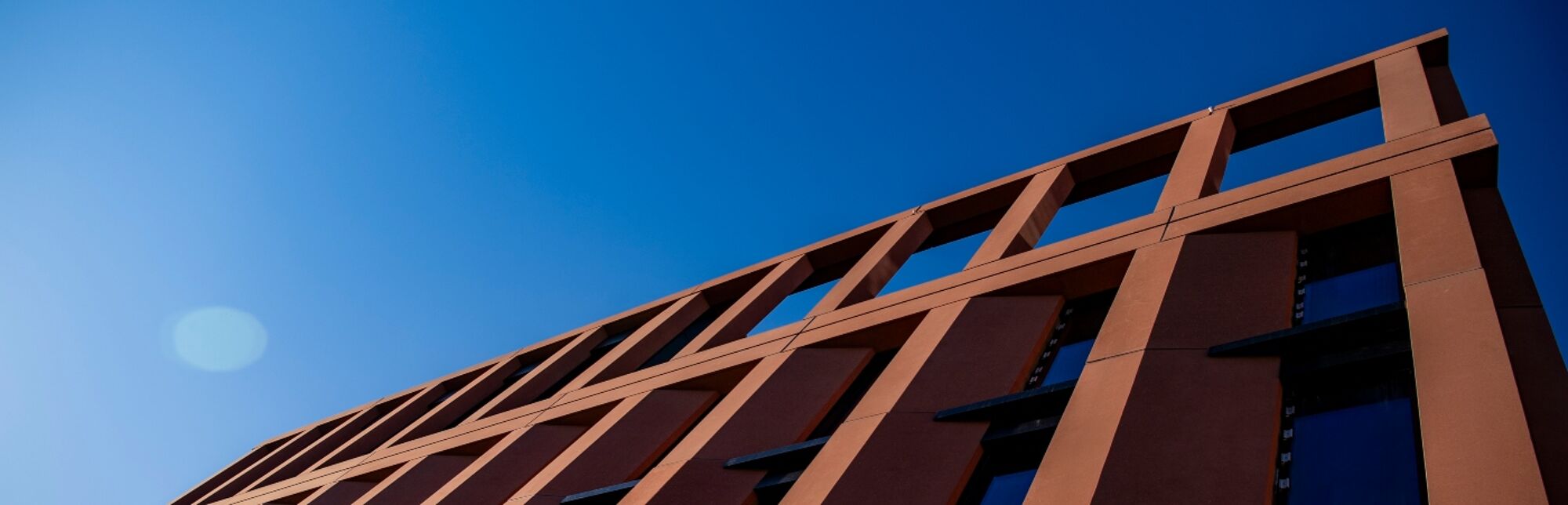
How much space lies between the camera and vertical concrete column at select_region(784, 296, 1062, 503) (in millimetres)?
8242

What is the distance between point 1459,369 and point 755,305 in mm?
11563

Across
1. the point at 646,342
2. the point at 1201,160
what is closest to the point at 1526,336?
the point at 1201,160

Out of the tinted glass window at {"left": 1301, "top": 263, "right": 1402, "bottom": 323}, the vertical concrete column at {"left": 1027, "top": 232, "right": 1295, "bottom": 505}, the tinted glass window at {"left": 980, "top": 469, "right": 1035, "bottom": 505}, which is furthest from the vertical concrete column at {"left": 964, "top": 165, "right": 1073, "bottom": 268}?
the tinted glass window at {"left": 980, "top": 469, "right": 1035, "bottom": 505}

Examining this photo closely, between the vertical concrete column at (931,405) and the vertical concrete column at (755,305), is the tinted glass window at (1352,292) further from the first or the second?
the vertical concrete column at (755,305)

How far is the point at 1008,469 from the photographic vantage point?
27.9 feet

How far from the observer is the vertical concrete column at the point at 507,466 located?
44.3 ft

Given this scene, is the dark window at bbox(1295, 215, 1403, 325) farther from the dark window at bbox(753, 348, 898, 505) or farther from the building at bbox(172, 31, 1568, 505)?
the dark window at bbox(753, 348, 898, 505)

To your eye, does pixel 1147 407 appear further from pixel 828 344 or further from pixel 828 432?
pixel 828 344

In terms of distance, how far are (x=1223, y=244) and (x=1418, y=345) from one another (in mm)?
2911

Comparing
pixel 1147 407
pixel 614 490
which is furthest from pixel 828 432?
pixel 1147 407

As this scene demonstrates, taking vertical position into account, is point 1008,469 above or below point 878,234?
below

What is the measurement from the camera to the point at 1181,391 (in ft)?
24.0

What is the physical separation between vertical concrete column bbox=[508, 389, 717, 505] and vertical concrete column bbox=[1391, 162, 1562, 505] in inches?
332

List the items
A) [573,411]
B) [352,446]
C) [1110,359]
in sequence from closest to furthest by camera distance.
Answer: [1110,359], [573,411], [352,446]
